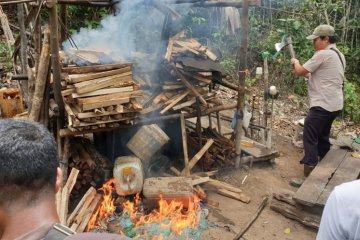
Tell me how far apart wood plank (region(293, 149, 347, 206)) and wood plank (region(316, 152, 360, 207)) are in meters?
0.06

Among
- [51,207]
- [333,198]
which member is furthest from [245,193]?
[51,207]

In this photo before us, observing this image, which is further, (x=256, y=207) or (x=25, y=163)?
(x=256, y=207)

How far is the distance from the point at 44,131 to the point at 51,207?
0.33 metres

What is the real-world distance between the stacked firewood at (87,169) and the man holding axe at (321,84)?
12.7ft

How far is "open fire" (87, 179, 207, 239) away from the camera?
5359mm

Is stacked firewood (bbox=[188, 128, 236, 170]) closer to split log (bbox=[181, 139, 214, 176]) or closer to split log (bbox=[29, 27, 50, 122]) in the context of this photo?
split log (bbox=[181, 139, 214, 176])

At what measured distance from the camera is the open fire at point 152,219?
5359 mm

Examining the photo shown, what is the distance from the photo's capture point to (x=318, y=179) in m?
6.43

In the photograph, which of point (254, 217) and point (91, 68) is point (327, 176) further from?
point (91, 68)

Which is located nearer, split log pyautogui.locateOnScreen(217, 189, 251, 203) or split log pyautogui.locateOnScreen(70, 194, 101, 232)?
split log pyautogui.locateOnScreen(70, 194, 101, 232)

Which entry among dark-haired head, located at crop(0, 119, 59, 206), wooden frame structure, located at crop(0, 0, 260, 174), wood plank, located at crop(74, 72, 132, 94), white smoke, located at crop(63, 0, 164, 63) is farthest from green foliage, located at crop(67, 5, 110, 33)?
dark-haired head, located at crop(0, 119, 59, 206)

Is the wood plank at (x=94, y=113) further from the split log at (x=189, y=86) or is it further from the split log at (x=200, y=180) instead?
the split log at (x=200, y=180)

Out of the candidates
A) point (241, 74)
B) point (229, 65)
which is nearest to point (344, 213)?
point (241, 74)

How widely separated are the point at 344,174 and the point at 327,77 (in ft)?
5.85
